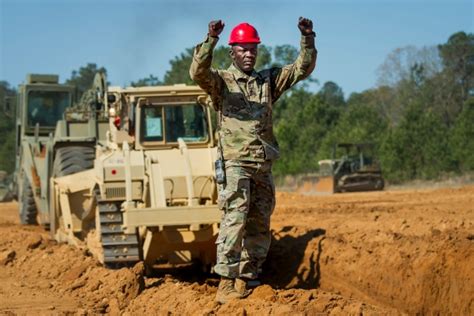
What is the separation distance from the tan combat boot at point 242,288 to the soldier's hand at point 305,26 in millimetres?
2142

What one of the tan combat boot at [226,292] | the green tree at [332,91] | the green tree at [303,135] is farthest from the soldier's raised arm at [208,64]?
the green tree at [332,91]

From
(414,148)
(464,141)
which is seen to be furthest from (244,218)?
(414,148)

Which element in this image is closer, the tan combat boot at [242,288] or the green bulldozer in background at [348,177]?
the tan combat boot at [242,288]

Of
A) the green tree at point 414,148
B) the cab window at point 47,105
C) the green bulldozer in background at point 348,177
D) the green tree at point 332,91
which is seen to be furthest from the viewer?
the green tree at point 332,91

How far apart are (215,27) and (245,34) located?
1.60 ft

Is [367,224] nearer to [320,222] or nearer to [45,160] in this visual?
[320,222]

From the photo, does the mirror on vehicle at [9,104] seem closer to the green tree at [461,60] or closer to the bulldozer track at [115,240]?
the bulldozer track at [115,240]

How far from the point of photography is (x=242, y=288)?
23.5 feet

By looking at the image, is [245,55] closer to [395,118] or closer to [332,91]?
[395,118]

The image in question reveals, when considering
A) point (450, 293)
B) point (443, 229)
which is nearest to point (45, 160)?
point (443, 229)

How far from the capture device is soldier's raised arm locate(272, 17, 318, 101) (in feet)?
22.8

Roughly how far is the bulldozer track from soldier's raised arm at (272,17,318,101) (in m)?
3.64

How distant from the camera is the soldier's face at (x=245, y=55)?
23.2 ft

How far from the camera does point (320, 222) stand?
15312mm
